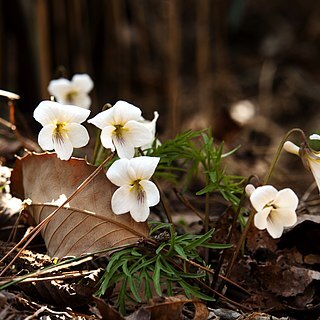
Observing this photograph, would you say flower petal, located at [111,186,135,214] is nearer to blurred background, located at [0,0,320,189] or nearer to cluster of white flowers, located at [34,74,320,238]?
cluster of white flowers, located at [34,74,320,238]

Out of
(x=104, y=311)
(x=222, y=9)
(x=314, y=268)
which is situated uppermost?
(x=104, y=311)

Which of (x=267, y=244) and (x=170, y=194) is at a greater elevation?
(x=267, y=244)

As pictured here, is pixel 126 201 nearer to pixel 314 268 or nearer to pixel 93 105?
pixel 314 268

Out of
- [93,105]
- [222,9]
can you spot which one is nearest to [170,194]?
[93,105]

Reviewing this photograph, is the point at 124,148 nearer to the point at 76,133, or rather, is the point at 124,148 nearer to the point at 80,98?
the point at 76,133

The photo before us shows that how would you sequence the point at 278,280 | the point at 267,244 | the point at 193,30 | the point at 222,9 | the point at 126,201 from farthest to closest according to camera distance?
the point at 193,30 → the point at 222,9 → the point at 267,244 → the point at 278,280 → the point at 126,201

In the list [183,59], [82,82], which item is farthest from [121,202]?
[183,59]

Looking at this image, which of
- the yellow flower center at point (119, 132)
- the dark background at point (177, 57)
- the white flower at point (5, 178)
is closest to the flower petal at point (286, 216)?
the yellow flower center at point (119, 132)
